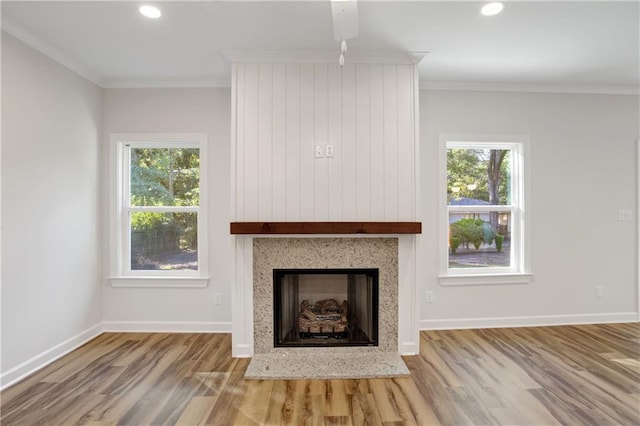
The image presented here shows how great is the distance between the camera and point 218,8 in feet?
6.88

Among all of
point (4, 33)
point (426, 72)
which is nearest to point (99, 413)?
point (4, 33)

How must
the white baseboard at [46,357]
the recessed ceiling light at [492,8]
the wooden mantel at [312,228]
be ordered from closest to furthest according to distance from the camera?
the recessed ceiling light at [492,8] → the white baseboard at [46,357] → the wooden mantel at [312,228]

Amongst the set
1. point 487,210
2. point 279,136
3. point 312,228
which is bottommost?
point 312,228

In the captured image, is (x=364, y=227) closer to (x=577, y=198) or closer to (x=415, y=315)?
(x=415, y=315)

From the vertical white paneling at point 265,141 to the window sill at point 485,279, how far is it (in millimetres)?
1980

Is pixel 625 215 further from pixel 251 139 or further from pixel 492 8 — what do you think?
pixel 251 139

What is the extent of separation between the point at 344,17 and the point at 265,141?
1.15m

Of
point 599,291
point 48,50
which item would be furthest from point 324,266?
point 599,291

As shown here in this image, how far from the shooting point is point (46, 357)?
256cm

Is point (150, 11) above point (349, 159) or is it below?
above

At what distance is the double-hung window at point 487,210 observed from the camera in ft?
11.2

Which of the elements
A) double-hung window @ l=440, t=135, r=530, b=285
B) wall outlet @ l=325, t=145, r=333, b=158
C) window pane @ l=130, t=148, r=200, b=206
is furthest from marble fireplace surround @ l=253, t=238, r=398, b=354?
window pane @ l=130, t=148, r=200, b=206

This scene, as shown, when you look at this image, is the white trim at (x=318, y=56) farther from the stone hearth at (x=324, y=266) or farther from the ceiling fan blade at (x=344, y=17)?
the stone hearth at (x=324, y=266)

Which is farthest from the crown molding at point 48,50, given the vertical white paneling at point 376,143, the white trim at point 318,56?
the vertical white paneling at point 376,143
